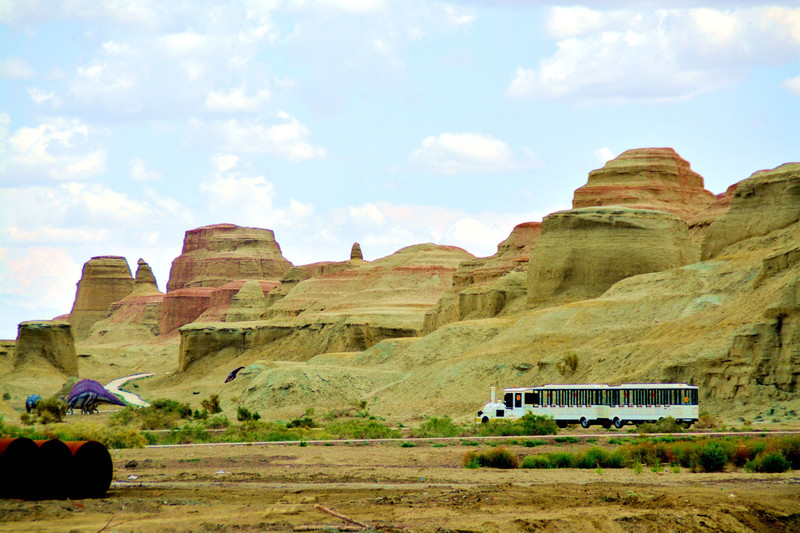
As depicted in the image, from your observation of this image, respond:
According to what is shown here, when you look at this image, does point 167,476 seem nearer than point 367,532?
No

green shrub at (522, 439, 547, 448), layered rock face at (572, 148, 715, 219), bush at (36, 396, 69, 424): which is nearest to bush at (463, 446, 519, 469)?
green shrub at (522, 439, 547, 448)

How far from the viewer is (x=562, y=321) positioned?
57.8 metres

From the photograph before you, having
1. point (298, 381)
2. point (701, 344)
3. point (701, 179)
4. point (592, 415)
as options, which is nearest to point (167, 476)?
point (592, 415)

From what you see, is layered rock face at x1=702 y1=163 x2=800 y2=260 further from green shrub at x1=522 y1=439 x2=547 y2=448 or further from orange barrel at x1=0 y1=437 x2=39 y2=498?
orange barrel at x1=0 y1=437 x2=39 y2=498

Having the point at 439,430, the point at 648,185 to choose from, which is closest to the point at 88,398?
the point at 439,430

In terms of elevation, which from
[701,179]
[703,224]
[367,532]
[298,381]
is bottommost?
[367,532]

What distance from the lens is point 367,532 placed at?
15.5m

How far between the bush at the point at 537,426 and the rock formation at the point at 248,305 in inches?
3809

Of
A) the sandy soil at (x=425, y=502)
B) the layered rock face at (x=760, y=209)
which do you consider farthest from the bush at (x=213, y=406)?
the sandy soil at (x=425, y=502)

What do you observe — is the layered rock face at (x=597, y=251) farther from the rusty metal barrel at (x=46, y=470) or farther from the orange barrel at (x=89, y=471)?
the rusty metal barrel at (x=46, y=470)

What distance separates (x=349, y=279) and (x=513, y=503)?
108 m

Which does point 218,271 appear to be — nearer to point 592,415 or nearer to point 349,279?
point 349,279

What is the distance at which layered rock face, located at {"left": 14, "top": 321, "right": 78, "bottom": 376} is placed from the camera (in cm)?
9769

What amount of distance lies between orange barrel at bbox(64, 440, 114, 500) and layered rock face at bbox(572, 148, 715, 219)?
77169mm
